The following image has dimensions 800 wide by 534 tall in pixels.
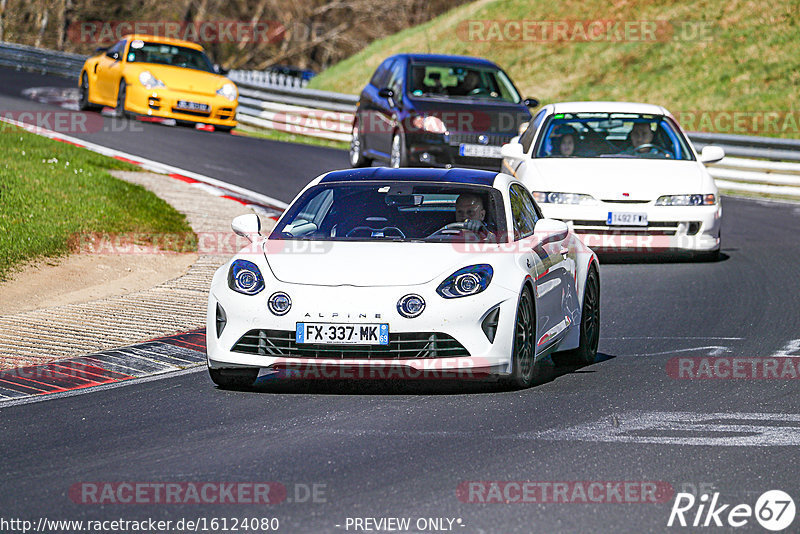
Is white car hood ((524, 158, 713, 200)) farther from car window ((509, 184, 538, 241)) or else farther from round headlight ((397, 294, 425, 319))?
round headlight ((397, 294, 425, 319))

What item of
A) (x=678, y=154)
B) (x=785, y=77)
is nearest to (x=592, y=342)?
(x=678, y=154)

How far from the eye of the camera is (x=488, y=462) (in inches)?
266

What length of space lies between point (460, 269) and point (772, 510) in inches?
110

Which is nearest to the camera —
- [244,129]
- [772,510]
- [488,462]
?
[772,510]

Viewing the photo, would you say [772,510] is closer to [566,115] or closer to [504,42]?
[566,115]

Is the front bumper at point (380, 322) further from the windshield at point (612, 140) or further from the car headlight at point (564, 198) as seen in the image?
the windshield at point (612, 140)

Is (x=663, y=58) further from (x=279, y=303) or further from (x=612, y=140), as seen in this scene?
(x=279, y=303)

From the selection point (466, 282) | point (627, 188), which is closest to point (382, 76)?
point (627, 188)

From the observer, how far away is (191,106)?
26125 millimetres

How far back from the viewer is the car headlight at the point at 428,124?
64.2 feet

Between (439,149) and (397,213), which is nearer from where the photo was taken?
(397,213)

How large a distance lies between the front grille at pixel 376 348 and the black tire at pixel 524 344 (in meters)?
0.37

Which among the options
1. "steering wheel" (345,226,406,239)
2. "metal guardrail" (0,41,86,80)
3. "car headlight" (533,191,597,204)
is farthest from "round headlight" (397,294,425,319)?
"metal guardrail" (0,41,86,80)

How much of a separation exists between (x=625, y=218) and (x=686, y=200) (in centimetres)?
73
